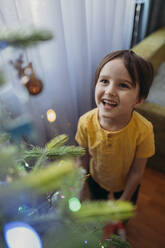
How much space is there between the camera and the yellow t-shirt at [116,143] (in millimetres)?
805

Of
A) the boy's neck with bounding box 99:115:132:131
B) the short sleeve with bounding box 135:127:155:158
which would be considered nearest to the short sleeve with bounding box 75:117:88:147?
the boy's neck with bounding box 99:115:132:131

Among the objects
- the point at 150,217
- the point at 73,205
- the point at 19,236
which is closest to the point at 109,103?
the point at 73,205

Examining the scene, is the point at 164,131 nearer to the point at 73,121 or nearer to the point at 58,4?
the point at 73,121

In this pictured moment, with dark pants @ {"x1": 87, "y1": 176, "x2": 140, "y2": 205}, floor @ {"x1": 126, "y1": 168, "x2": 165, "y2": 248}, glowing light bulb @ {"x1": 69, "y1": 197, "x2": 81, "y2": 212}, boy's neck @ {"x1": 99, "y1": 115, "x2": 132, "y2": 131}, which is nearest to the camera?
glowing light bulb @ {"x1": 69, "y1": 197, "x2": 81, "y2": 212}

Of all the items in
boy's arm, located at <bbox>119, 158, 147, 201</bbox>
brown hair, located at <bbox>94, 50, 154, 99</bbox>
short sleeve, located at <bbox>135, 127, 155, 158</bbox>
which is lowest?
boy's arm, located at <bbox>119, 158, 147, 201</bbox>

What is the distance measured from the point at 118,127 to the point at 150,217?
2.78 feet

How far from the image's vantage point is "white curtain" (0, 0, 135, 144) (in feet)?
2.75

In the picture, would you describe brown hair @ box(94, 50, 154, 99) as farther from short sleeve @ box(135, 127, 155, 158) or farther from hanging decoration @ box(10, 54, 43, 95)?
hanging decoration @ box(10, 54, 43, 95)

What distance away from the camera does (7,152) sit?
0.78ft

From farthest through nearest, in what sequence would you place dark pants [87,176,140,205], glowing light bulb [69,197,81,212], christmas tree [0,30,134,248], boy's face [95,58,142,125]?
dark pants [87,176,140,205]
boy's face [95,58,142,125]
glowing light bulb [69,197,81,212]
christmas tree [0,30,134,248]

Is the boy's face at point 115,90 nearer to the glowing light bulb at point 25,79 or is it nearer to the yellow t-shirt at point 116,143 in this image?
the yellow t-shirt at point 116,143

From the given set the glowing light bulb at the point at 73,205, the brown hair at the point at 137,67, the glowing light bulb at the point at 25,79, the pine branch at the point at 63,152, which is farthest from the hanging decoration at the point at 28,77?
the glowing light bulb at the point at 73,205

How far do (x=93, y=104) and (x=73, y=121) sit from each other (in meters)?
0.28

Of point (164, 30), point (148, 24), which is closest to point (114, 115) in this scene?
point (164, 30)
